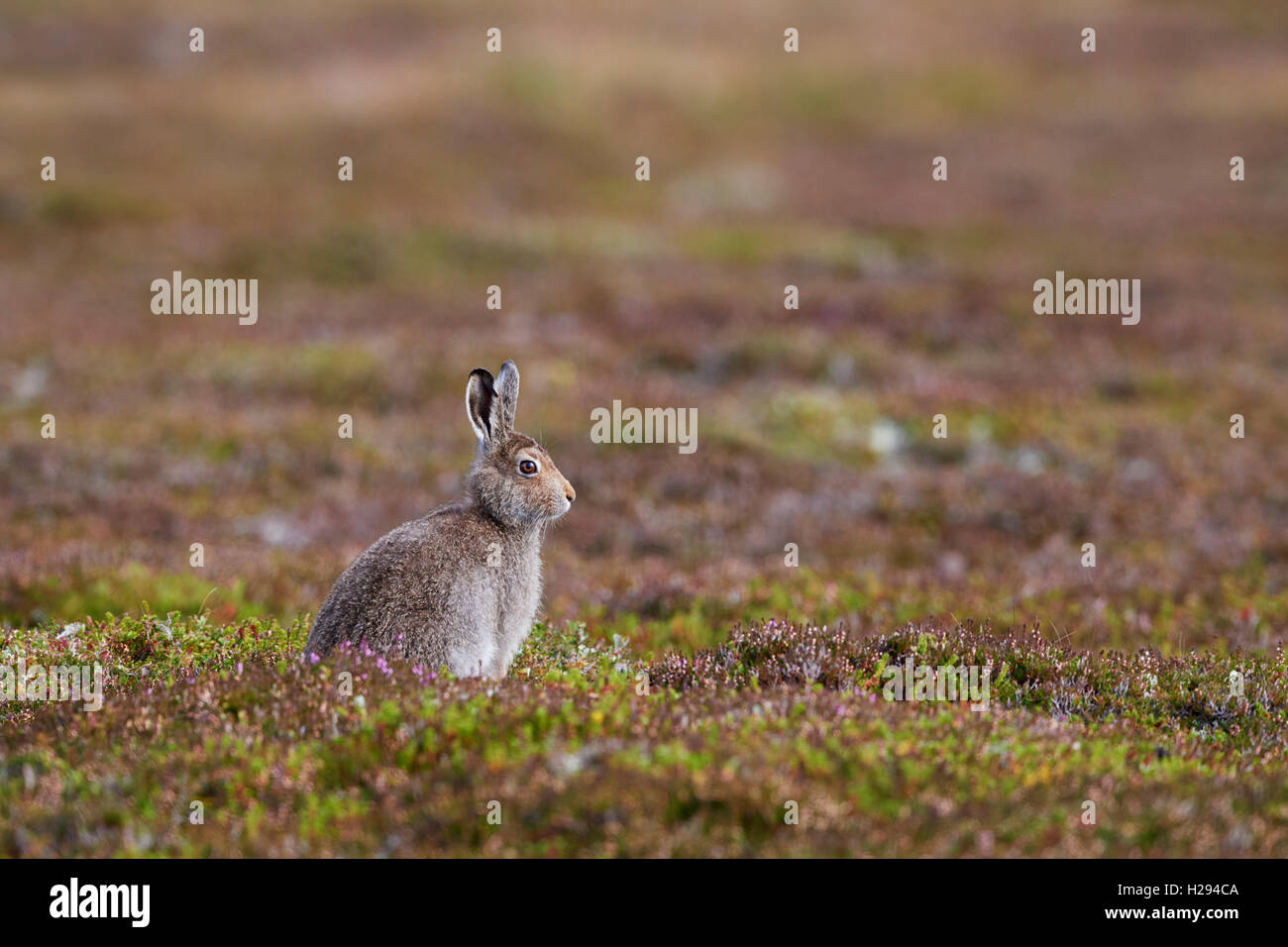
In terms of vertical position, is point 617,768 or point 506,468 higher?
point 506,468

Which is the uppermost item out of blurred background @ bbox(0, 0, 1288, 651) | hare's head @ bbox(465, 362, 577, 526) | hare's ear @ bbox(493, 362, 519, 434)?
blurred background @ bbox(0, 0, 1288, 651)

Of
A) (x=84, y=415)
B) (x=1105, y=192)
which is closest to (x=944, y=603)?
(x=84, y=415)

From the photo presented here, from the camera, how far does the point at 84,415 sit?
2197cm

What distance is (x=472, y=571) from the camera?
8148 millimetres

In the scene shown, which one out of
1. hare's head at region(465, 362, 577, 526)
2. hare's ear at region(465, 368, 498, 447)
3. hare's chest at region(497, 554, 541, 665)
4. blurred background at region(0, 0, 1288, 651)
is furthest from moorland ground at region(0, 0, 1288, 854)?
hare's ear at region(465, 368, 498, 447)

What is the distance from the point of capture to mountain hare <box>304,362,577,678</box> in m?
7.80

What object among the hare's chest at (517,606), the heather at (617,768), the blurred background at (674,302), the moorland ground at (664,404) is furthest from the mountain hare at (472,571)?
the blurred background at (674,302)

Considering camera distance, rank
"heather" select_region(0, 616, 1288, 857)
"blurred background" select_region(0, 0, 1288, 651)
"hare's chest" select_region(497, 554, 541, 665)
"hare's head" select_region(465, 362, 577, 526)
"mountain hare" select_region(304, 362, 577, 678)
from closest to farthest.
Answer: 1. "heather" select_region(0, 616, 1288, 857)
2. "mountain hare" select_region(304, 362, 577, 678)
3. "hare's chest" select_region(497, 554, 541, 665)
4. "hare's head" select_region(465, 362, 577, 526)
5. "blurred background" select_region(0, 0, 1288, 651)

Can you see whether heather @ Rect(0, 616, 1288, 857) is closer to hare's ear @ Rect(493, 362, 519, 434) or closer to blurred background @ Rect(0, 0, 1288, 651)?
hare's ear @ Rect(493, 362, 519, 434)

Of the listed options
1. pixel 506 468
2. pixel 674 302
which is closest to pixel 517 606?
pixel 506 468

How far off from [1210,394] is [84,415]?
68.4ft

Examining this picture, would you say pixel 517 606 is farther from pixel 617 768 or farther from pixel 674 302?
pixel 674 302

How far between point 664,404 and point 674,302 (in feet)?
26.8

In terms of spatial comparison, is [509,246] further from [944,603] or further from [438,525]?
[438,525]
